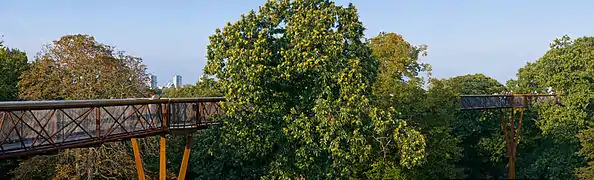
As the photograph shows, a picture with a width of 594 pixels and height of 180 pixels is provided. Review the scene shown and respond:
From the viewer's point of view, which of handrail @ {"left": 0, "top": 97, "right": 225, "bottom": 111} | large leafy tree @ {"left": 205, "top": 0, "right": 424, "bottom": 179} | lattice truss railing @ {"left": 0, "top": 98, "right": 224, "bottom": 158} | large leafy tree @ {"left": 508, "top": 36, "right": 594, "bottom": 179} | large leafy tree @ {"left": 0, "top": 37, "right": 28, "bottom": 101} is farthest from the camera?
large leafy tree @ {"left": 508, "top": 36, "right": 594, "bottom": 179}

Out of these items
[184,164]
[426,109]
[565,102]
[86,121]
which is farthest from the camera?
[565,102]

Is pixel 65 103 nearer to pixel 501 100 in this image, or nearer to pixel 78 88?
pixel 78 88

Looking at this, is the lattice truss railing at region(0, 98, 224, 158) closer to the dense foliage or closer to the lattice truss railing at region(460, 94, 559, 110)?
the dense foliage

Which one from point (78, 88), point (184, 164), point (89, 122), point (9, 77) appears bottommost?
point (184, 164)

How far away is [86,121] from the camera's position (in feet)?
33.5

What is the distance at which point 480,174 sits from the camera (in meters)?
30.4

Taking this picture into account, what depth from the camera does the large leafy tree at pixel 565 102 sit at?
2202cm

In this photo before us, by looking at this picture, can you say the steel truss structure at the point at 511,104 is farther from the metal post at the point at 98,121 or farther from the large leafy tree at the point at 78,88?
the metal post at the point at 98,121

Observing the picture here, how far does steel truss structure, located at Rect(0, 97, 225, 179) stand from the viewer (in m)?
8.62

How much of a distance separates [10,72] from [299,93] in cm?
1467

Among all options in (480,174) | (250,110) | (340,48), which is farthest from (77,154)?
(480,174)

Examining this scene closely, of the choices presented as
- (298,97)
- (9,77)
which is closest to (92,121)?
(298,97)

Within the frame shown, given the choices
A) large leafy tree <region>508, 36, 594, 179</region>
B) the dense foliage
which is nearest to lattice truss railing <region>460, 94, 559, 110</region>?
large leafy tree <region>508, 36, 594, 179</region>

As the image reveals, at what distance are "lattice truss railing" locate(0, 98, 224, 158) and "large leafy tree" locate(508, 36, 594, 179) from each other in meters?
17.5
